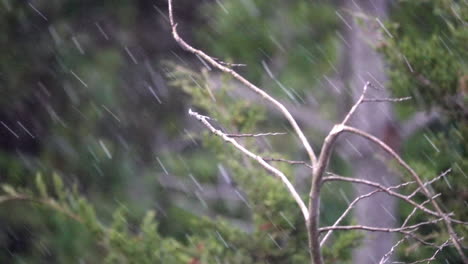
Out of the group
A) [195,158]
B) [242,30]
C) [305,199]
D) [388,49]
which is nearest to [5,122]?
[195,158]

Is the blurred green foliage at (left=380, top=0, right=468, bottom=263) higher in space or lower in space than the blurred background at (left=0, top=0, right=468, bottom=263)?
higher

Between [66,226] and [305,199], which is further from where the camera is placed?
[66,226]

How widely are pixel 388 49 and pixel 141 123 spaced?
205 inches

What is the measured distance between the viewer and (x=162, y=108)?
9180mm

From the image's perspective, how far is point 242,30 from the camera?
7.24m

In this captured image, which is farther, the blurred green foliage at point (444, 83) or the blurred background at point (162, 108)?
the blurred background at point (162, 108)

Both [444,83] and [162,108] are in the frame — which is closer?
[444,83]

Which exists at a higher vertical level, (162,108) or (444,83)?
(444,83)

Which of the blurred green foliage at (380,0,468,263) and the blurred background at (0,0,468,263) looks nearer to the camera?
the blurred green foliage at (380,0,468,263)

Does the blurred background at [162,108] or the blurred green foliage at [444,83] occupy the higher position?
the blurred green foliage at [444,83]

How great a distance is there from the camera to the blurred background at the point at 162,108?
20.3 feet

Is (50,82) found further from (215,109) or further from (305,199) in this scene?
(305,199)

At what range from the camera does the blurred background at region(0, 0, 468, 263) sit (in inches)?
244

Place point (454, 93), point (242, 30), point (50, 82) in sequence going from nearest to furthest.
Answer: point (454, 93)
point (242, 30)
point (50, 82)
